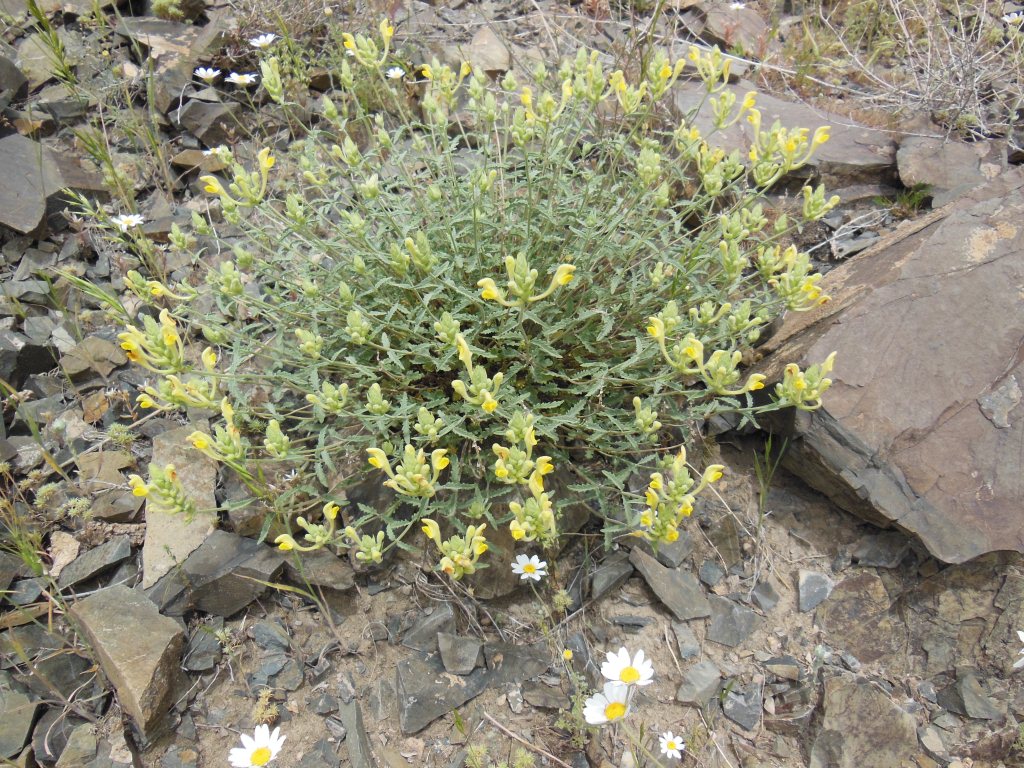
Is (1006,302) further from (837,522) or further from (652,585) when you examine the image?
(652,585)

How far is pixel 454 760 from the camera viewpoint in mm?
2646

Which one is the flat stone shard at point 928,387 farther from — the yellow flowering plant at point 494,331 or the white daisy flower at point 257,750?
the white daisy flower at point 257,750

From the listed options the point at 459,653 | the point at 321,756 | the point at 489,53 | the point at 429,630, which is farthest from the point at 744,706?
the point at 489,53

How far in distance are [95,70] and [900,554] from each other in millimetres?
5177

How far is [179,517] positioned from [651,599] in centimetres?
190

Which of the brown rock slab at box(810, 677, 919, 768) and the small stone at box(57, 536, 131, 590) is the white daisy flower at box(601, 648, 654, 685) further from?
the small stone at box(57, 536, 131, 590)

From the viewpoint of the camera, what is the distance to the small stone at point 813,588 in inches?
118

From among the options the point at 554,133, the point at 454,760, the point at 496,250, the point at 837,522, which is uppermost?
the point at 554,133

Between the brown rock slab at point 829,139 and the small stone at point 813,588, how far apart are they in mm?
2325

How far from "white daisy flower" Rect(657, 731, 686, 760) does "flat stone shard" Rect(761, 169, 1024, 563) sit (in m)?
1.14

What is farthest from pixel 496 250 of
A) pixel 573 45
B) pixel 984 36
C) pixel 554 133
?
pixel 984 36

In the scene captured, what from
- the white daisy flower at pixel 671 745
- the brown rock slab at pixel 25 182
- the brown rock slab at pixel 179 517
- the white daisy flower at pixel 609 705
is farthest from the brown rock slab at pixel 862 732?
the brown rock slab at pixel 25 182

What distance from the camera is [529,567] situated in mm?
2854

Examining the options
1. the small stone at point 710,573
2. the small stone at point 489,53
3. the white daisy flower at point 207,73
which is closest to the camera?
the small stone at point 710,573
